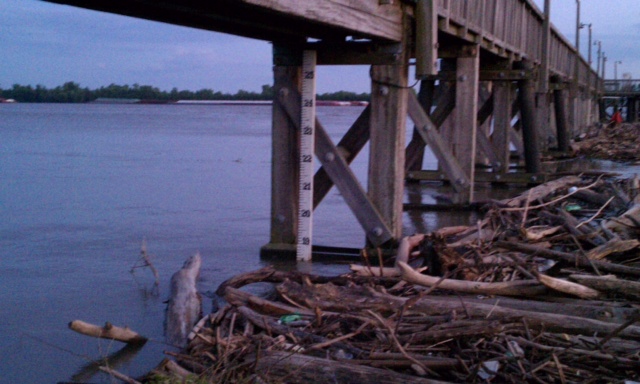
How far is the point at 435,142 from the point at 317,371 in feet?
23.8

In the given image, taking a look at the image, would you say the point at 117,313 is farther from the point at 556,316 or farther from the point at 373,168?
the point at 556,316

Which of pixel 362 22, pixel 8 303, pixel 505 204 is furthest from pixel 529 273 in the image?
Answer: pixel 8 303

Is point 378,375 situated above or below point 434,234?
below

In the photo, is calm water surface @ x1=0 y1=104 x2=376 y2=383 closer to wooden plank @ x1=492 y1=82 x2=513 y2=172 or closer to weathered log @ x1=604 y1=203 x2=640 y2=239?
weathered log @ x1=604 y1=203 x2=640 y2=239

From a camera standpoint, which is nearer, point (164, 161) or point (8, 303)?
point (8, 303)

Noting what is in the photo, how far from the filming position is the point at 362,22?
7.01 meters

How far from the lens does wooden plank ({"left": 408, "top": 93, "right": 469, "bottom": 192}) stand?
1124cm

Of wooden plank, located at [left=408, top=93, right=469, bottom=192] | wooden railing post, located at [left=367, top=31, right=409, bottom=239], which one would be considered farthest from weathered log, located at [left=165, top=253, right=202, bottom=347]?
wooden plank, located at [left=408, top=93, right=469, bottom=192]

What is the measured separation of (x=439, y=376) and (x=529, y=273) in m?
1.57

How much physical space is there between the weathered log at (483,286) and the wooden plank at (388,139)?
228 cm

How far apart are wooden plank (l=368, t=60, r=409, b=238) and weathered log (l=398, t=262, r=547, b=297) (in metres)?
2.28

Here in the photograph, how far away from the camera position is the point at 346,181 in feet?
26.5

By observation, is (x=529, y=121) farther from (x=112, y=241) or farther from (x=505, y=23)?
(x=112, y=241)

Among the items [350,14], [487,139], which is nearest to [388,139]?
[350,14]
